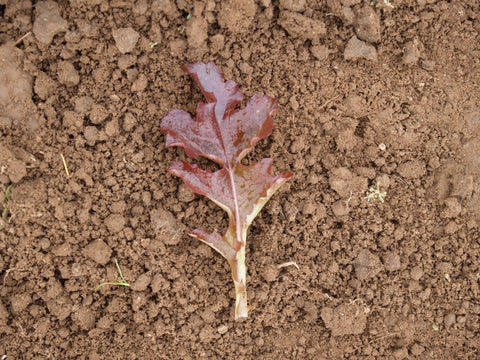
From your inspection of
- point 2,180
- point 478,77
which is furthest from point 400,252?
point 2,180

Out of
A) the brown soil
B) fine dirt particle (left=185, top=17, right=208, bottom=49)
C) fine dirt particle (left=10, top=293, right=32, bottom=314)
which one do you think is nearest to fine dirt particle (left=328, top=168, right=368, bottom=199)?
the brown soil

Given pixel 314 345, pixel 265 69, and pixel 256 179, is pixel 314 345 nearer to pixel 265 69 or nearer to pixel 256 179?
pixel 256 179

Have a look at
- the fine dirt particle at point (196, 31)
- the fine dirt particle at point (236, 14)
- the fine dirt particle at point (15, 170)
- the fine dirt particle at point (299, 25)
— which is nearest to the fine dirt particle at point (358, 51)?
the fine dirt particle at point (299, 25)

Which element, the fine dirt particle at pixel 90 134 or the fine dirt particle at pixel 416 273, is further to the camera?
the fine dirt particle at pixel 416 273

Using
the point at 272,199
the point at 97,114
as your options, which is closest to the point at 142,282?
the point at 272,199

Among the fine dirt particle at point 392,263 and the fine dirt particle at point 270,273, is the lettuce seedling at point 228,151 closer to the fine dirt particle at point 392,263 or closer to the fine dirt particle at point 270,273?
the fine dirt particle at point 270,273

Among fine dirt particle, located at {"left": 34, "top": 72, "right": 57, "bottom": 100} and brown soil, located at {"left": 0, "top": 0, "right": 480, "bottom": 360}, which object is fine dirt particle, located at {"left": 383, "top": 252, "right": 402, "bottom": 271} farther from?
fine dirt particle, located at {"left": 34, "top": 72, "right": 57, "bottom": 100}

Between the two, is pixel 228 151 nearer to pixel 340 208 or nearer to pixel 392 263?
pixel 340 208
